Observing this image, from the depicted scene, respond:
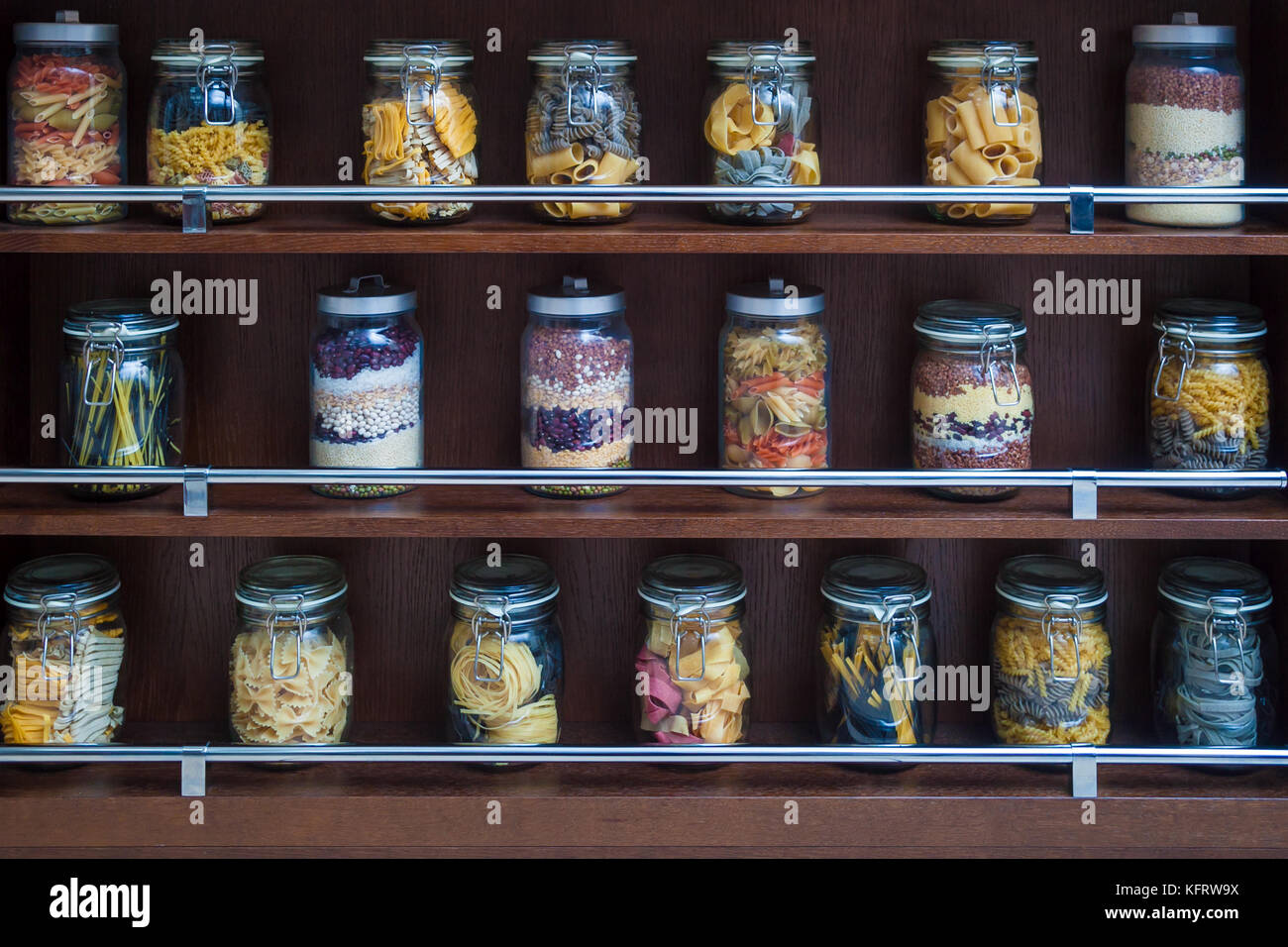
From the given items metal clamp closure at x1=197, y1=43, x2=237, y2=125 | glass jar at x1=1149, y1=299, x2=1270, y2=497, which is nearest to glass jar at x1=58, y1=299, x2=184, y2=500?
metal clamp closure at x1=197, y1=43, x2=237, y2=125

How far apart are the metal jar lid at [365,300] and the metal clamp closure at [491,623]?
0.33 m

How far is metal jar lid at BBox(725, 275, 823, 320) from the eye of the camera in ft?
5.84

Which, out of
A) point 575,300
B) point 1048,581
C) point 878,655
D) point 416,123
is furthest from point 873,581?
point 416,123

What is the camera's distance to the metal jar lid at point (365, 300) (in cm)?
177

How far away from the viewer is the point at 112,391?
70.7 inches

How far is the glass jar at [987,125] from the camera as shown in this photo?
68.5 inches

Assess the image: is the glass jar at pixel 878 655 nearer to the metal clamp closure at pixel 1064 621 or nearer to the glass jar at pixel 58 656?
the metal clamp closure at pixel 1064 621

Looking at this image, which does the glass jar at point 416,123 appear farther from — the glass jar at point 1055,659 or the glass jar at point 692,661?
the glass jar at point 1055,659

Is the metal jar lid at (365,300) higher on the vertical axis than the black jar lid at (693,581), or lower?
higher

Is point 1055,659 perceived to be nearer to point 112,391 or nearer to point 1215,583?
point 1215,583

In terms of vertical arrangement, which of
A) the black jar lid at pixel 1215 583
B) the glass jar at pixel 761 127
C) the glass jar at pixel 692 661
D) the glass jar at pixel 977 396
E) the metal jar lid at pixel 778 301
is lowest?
the glass jar at pixel 692 661

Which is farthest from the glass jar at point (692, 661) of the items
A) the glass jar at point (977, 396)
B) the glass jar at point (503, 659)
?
the glass jar at point (977, 396)

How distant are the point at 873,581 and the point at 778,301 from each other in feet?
1.07

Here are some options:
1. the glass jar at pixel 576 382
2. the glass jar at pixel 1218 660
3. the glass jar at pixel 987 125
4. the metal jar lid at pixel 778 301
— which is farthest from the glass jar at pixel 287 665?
the glass jar at pixel 1218 660
